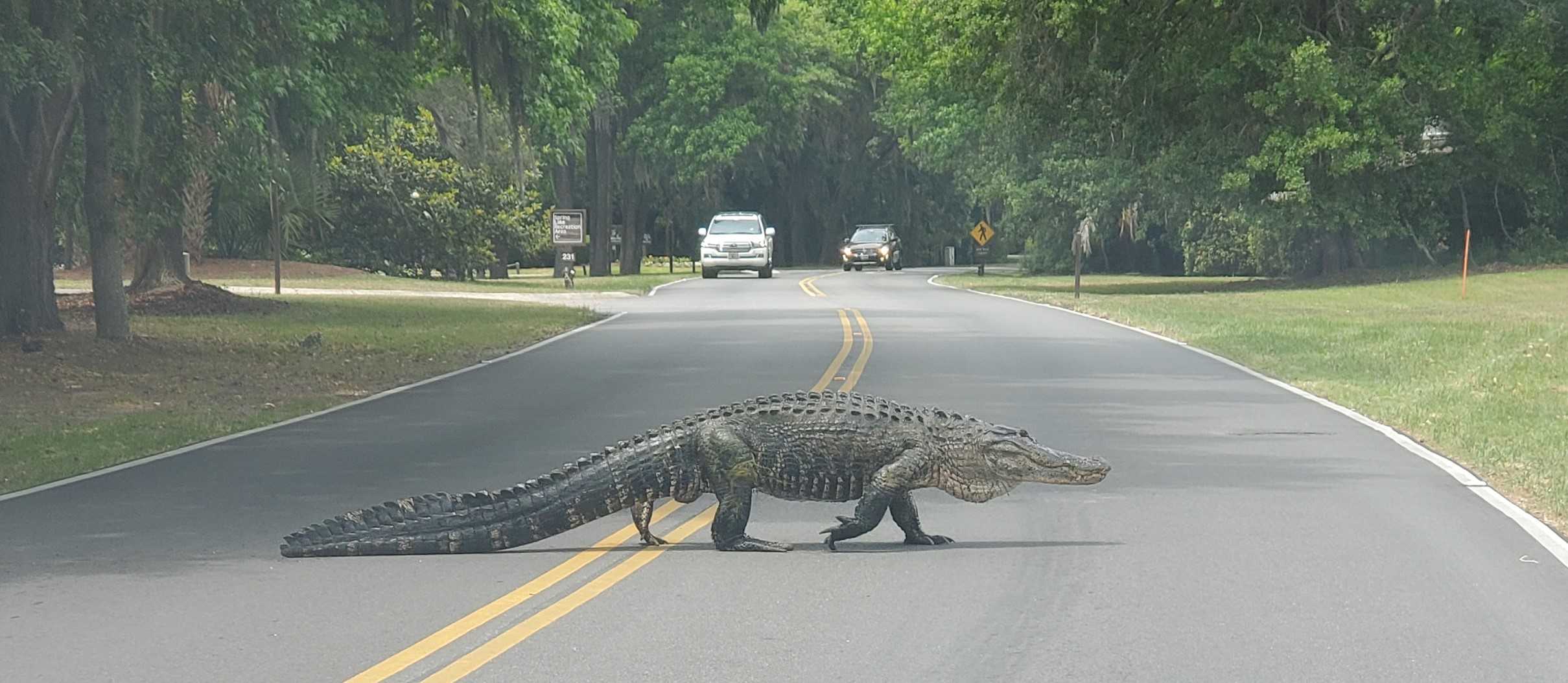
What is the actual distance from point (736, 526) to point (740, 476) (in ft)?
1.31

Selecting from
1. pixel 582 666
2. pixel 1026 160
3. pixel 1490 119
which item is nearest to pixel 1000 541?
pixel 582 666

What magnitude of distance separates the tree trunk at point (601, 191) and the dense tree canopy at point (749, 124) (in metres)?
0.14

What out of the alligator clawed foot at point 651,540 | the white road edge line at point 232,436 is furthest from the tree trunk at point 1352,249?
the alligator clawed foot at point 651,540

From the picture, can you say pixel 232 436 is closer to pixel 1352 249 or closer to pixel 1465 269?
pixel 1465 269

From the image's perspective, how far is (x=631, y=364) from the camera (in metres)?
24.6

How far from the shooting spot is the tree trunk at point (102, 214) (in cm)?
2406

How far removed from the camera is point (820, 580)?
965 cm

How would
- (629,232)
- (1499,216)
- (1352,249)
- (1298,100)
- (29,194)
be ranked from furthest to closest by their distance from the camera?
1. (629,232)
2. (1352,249)
3. (1499,216)
4. (1298,100)
5. (29,194)

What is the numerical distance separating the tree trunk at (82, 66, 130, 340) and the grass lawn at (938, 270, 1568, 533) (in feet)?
47.2

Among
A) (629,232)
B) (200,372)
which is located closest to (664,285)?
(629,232)

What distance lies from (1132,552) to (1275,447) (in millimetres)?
5455

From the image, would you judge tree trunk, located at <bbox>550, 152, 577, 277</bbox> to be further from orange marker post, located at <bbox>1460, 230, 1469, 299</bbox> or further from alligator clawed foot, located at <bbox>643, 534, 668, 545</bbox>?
alligator clawed foot, located at <bbox>643, 534, 668, 545</bbox>

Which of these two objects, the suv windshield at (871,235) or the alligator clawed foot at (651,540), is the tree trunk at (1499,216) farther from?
the alligator clawed foot at (651,540)

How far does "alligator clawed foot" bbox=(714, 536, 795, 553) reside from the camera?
10.4m
